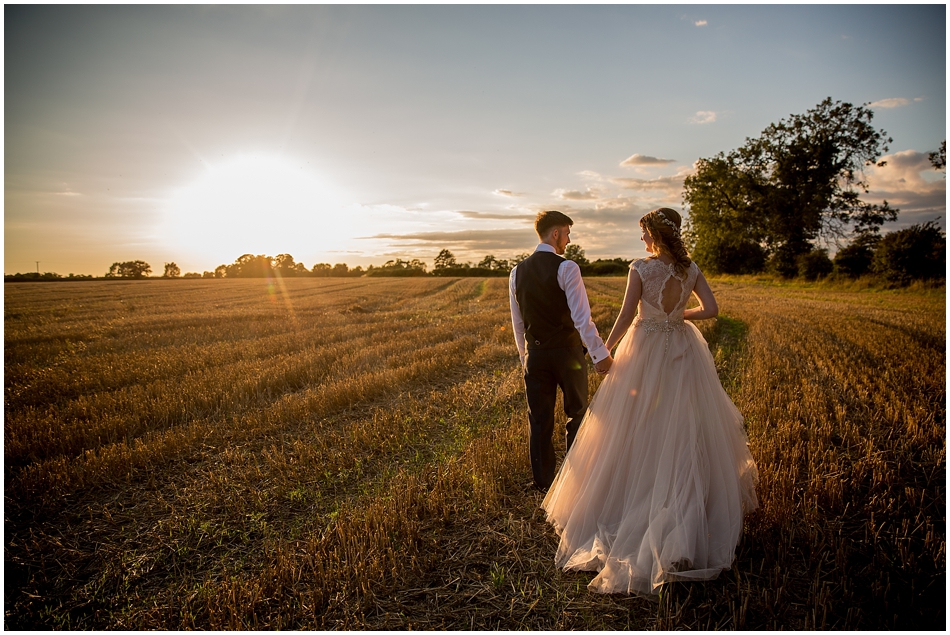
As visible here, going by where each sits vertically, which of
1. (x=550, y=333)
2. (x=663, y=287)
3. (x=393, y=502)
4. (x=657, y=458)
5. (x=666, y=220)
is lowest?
(x=393, y=502)

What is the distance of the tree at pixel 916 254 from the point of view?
2335 cm

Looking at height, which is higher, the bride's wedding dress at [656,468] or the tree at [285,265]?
the tree at [285,265]

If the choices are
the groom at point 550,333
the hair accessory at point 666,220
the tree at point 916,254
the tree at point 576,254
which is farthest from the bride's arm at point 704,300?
the tree at point 576,254

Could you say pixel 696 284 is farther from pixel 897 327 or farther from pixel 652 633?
pixel 897 327

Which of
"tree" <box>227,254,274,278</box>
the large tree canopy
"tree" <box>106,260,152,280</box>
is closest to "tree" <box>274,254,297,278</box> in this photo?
"tree" <box>227,254,274,278</box>

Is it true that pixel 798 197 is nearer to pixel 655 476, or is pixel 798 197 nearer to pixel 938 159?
pixel 938 159

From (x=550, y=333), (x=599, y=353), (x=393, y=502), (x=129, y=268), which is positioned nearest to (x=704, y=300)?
(x=599, y=353)

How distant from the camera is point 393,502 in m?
4.13

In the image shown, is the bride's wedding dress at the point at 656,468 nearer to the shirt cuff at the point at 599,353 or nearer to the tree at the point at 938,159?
the shirt cuff at the point at 599,353

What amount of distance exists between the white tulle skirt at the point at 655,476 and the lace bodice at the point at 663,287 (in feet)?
0.63

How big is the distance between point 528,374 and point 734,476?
1.91 m

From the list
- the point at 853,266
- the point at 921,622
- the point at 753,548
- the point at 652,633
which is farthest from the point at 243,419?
the point at 853,266

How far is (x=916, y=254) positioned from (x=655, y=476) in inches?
1204

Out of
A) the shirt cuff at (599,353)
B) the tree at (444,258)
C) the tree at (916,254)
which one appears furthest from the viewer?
the tree at (444,258)
